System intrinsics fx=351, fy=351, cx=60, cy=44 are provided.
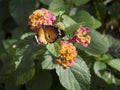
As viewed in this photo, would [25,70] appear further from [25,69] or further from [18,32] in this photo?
[18,32]

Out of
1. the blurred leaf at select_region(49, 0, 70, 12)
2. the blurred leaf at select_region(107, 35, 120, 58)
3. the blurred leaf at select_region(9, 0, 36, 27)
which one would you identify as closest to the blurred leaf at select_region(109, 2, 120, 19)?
the blurred leaf at select_region(107, 35, 120, 58)

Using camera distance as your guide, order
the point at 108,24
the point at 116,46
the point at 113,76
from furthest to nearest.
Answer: the point at 108,24 → the point at 116,46 → the point at 113,76

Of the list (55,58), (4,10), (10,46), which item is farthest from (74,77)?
(4,10)

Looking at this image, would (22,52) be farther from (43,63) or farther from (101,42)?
(101,42)

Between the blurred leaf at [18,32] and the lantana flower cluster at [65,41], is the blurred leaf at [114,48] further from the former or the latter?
the blurred leaf at [18,32]

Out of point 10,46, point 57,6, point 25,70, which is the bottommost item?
point 25,70

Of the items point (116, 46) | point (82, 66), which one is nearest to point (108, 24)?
point (116, 46)
